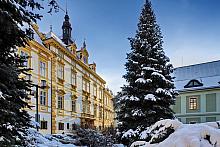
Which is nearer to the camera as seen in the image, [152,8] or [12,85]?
[12,85]

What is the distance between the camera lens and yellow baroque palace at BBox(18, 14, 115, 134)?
912 inches

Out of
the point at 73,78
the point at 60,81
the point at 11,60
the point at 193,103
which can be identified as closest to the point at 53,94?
the point at 60,81

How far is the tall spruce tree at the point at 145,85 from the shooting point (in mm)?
13758

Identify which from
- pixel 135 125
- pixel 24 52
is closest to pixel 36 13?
pixel 135 125

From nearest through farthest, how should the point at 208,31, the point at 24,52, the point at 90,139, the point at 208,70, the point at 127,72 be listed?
1. the point at 208,31
2. the point at 127,72
3. the point at 90,139
4. the point at 24,52
5. the point at 208,70

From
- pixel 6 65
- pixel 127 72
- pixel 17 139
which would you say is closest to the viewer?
pixel 6 65

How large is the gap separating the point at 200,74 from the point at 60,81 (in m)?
19.4

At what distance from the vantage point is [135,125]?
1371 cm

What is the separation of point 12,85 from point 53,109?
2104 cm

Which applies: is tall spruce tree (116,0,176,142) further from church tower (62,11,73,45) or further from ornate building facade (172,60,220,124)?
church tower (62,11,73,45)

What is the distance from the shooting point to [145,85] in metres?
14.2

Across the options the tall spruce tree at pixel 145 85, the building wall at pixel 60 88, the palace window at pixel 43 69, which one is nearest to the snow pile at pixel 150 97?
the tall spruce tree at pixel 145 85

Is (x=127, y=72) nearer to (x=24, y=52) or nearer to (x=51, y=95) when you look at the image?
(x=24, y=52)

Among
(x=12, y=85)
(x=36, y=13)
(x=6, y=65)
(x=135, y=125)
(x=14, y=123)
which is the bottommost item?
(x=135, y=125)
